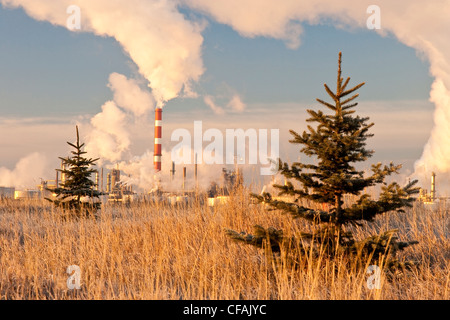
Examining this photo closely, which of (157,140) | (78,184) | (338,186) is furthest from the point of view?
(157,140)

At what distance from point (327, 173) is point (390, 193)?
0.84 meters

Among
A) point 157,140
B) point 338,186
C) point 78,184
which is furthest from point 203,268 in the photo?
Answer: point 157,140

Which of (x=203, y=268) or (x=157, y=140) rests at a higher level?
(x=157, y=140)

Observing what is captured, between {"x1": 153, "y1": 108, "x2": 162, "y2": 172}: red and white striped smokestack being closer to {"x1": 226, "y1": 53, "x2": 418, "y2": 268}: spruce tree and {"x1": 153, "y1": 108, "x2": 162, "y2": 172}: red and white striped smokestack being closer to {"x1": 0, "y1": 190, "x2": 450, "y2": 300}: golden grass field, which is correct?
{"x1": 0, "y1": 190, "x2": 450, "y2": 300}: golden grass field

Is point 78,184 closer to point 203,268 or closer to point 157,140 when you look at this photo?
point 203,268

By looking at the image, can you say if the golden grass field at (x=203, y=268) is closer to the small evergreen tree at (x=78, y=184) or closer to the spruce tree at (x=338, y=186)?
the spruce tree at (x=338, y=186)

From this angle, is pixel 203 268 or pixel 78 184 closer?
pixel 203 268

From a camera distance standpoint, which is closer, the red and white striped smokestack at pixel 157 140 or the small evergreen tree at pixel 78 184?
the small evergreen tree at pixel 78 184

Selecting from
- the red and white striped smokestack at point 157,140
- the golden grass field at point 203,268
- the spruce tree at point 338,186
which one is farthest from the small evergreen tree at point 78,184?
the red and white striped smokestack at point 157,140

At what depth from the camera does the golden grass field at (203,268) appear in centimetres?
562

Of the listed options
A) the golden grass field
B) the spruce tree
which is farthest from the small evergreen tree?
the spruce tree

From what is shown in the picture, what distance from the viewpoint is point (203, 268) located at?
6703 millimetres

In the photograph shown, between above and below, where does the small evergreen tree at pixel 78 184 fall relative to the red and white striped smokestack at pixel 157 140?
below
